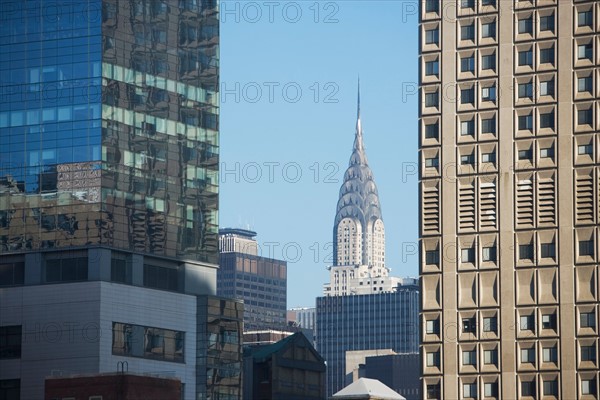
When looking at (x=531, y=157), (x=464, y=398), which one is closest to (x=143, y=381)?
(x=464, y=398)

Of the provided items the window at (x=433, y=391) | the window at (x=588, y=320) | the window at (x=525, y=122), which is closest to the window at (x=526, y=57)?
the window at (x=525, y=122)

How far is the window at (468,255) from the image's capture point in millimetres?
181625

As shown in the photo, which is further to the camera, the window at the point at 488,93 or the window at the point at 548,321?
the window at the point at 488,93

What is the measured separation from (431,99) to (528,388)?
33.2 m

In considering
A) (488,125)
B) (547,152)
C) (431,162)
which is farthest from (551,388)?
(488,125)

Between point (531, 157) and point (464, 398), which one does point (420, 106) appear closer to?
point (531, 157)

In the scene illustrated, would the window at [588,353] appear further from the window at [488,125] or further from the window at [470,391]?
the window at [488,125]

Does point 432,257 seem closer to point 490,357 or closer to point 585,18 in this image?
point 490,357

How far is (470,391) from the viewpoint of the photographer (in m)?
→ 180

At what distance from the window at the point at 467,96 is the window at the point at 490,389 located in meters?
30.2

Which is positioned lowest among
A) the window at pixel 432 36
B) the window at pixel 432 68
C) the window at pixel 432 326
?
the window at pixel 432 326

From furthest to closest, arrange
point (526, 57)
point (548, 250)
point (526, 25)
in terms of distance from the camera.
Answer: point (526, 25)
point (526, 57)
point (548, 250)

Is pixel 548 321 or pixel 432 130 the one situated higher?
pixel 432 130

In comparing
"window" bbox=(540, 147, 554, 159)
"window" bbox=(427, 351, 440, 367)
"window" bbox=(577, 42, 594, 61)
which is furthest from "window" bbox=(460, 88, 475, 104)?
"window" bbox=(427, 351, 440, 367)
